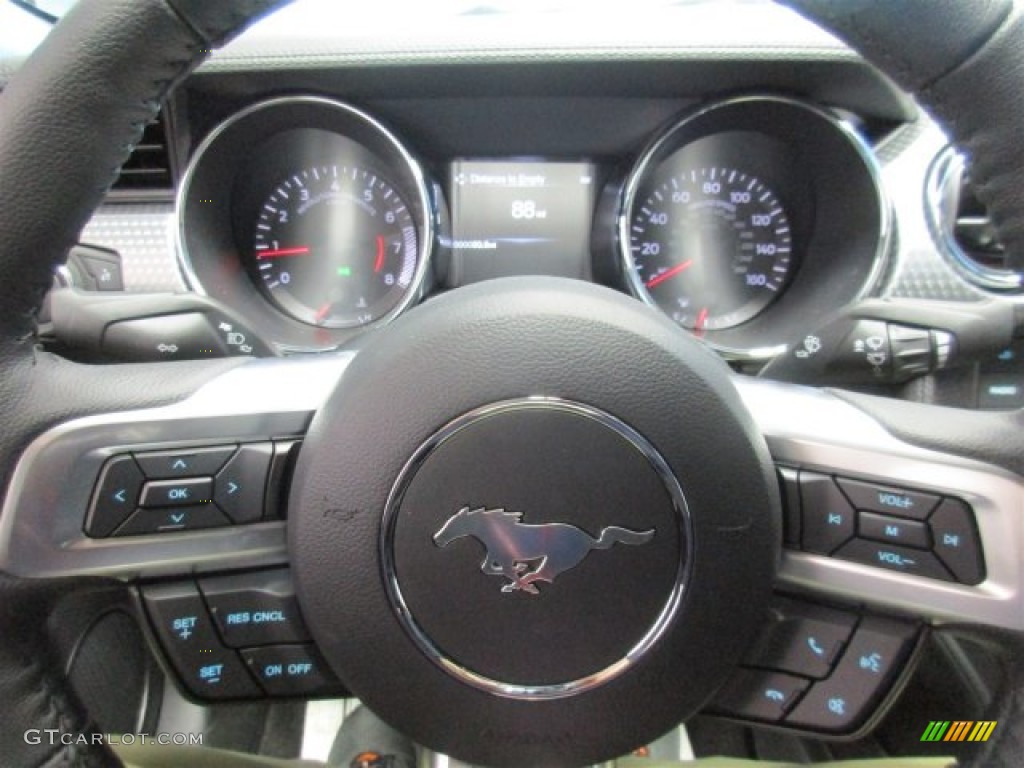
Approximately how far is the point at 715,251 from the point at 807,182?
0.80ft

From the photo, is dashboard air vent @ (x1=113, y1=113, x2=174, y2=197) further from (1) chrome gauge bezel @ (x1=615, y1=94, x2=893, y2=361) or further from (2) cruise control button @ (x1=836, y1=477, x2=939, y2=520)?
(2) cruise control button @ (x1=836, y1=477, x2=939, y2=520)

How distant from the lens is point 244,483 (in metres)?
0.84

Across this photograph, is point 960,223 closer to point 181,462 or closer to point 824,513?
point 824,513

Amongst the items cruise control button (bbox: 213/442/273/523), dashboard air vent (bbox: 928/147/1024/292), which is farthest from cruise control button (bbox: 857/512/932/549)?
dashboard air vent (bbox: 928/147/1024/292)

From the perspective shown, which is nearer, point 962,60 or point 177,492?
point 962,60

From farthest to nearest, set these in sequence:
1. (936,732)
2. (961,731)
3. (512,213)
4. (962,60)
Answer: (512,213) < (936,732) < (961,731) < (962,60)

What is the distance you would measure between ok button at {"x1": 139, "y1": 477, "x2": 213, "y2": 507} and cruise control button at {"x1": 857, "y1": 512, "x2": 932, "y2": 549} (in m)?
0.58

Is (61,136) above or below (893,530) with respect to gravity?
above

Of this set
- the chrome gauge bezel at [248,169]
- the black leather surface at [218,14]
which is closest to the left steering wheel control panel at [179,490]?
the black leather surface at [218,14]

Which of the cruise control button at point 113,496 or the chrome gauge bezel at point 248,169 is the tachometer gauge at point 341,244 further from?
the cruise control button at point 113,496

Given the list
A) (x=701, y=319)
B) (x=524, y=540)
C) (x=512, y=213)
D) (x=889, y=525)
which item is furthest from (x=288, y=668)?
(x=701, y=319)

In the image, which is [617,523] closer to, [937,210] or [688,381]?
[688,381]

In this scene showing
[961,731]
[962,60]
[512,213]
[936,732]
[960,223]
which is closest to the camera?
[962,60]

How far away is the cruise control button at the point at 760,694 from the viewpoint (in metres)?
0.88
